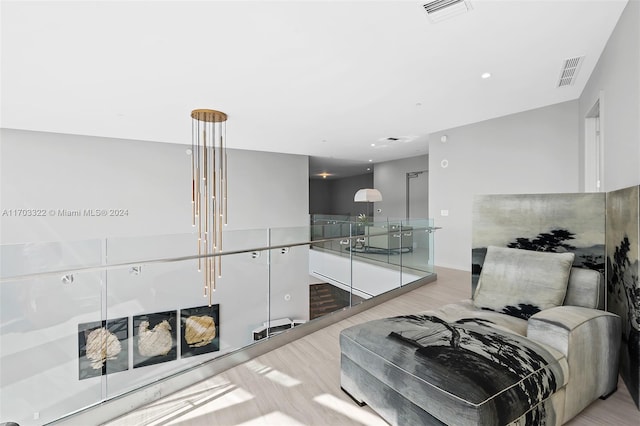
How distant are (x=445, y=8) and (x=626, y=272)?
87.2 inches

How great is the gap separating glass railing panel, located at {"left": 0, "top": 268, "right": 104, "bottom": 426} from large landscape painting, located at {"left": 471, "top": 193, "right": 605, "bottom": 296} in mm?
3036

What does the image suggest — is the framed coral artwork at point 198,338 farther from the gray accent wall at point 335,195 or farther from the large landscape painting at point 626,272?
the gray accent wall at point 335,195

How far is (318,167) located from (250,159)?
13.2 ft

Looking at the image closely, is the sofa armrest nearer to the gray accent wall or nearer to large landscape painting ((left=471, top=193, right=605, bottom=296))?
large landscape painting ((left=471, top=193, right=605, bottom=296))

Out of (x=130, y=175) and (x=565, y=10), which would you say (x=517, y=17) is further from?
(x=130, y=175)

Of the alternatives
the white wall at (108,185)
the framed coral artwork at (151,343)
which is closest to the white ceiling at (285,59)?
the white wall at (108,185)

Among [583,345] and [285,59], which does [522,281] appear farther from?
[285,59]

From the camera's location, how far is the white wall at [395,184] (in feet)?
29.9

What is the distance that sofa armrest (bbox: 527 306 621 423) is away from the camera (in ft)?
5.04

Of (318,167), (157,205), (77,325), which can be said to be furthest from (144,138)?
(318,167)

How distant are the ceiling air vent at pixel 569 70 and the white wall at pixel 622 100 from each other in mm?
187

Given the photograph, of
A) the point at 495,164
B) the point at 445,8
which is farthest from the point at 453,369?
the point at 495,164

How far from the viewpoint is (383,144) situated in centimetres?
712

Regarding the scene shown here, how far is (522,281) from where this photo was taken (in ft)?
6.99
